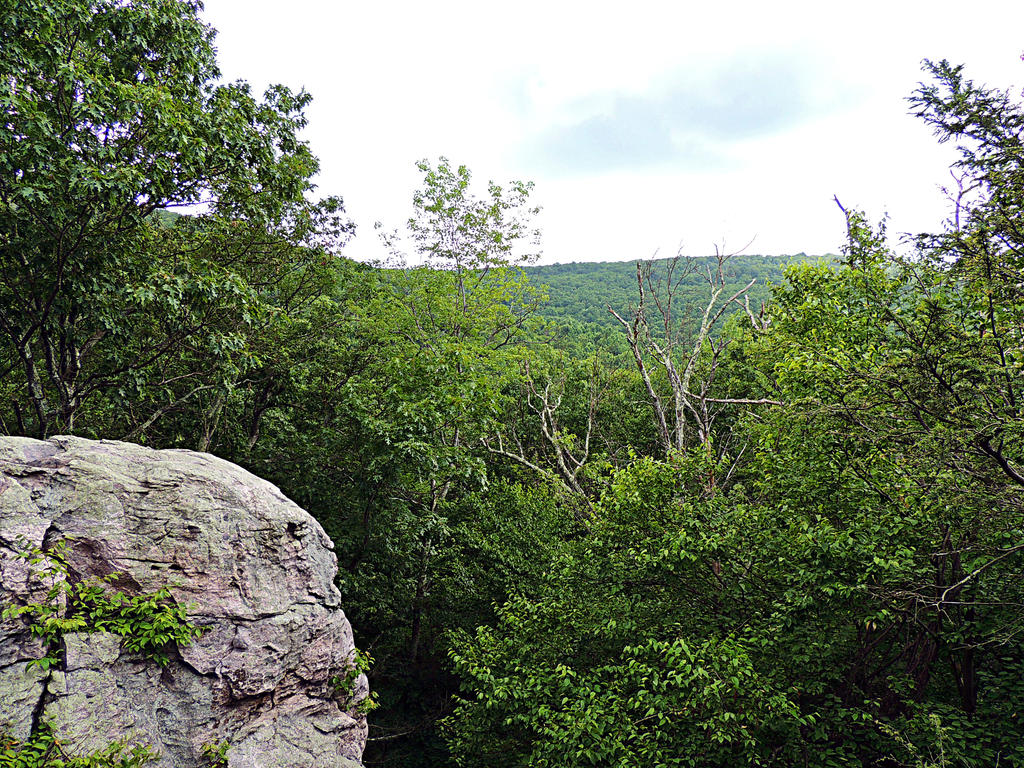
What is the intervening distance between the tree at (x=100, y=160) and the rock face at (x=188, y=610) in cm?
247

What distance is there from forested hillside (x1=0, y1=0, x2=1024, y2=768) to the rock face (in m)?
0.72

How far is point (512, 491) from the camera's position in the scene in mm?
16266

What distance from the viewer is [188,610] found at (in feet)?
20.7

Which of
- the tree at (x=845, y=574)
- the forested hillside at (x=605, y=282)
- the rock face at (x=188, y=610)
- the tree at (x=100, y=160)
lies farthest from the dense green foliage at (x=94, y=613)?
the forested hillside at (x=605, y=282)

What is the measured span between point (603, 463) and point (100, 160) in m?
9.94

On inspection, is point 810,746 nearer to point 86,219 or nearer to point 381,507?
point 381,507

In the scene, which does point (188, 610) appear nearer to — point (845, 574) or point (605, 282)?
point (845, 574)

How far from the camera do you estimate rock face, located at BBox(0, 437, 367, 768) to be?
5.41 m

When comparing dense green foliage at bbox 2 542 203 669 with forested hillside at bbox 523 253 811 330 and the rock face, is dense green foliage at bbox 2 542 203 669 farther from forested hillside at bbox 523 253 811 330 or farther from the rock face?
forested hillside at bbox 523 253 811 330

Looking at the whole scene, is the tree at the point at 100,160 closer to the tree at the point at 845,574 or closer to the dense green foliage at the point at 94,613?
the dense green foliage at the point at 94,613

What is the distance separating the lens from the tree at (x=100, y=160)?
22.9 ft

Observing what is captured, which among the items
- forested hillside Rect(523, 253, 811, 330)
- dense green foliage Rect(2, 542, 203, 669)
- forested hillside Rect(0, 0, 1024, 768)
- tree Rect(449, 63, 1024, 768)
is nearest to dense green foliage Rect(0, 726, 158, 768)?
forested hillside Rect(0, 0, 1024, 768)

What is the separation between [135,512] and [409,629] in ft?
35.0

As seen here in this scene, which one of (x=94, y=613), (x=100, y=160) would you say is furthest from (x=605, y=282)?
(x=94, y=613)
